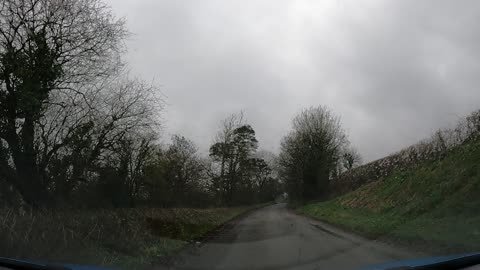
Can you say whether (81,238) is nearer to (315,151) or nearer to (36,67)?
(36,67)

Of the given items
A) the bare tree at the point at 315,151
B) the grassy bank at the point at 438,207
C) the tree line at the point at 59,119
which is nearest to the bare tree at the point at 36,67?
the tree line at the point at 59,119

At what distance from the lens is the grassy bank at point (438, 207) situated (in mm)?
11705

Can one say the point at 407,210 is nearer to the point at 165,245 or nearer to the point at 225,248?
the point at 225,248

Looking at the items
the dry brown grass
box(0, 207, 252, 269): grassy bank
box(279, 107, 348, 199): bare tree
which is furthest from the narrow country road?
box(279, 107, 348, 199): bare tree

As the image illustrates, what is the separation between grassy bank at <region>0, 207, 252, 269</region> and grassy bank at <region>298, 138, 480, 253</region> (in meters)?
7.14

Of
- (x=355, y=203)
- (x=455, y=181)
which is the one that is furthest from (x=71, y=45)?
(x=355, y=203)

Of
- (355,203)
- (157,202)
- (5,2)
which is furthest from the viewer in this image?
(355,203)

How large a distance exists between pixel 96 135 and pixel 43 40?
4.53 m

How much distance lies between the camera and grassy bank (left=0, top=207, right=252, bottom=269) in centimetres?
866

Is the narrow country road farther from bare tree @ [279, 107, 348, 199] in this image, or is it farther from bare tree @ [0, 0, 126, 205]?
bare tree @ [279, 107, 348, 199]

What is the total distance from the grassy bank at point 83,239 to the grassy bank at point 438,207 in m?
7.14

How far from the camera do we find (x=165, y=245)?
13531 mm

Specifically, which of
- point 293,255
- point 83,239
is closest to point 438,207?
point 293,255

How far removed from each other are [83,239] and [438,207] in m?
12.1
